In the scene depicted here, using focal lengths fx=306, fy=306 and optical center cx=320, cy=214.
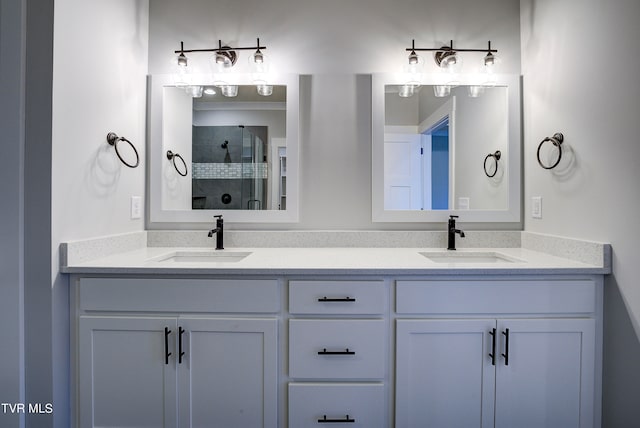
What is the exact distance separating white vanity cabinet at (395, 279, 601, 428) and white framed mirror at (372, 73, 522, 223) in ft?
2.05

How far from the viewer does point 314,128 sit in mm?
1832

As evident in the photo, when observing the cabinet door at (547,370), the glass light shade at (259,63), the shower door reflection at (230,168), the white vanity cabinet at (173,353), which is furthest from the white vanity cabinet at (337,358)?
the glass light shade at (259,63)

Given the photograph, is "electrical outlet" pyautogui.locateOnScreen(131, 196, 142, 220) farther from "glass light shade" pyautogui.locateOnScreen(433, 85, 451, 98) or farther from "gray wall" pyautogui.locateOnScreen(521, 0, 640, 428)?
"gray wall" pyautogui.locateOnScreen(521, 0, 640, 428)

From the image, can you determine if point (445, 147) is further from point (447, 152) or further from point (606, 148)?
point (606, 148)

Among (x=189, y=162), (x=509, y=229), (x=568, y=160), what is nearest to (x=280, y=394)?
(x=189, y=162)

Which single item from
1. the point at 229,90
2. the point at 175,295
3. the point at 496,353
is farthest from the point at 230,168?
the point at 496,353

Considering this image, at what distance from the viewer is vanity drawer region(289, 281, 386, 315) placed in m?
1.26

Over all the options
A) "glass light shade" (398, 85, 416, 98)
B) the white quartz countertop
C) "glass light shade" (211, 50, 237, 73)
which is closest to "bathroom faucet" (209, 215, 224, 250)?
the white quartz countertop

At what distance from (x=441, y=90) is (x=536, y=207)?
2.78ft

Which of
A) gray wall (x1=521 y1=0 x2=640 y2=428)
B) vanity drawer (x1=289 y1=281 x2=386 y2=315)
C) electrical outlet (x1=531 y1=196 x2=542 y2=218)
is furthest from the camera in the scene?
electrical outlet (x1=531 y1=196 x2=542 y2=218)

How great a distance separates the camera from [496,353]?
1.25 metres

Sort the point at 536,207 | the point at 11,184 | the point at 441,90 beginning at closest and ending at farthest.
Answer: the point at 11,184
the point at 536,207
the point at 441,90

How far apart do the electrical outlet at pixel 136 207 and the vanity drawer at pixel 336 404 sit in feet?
4.09

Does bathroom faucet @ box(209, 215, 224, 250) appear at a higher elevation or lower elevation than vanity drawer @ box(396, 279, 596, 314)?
higher
